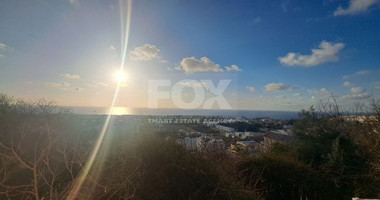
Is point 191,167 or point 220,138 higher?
point 191,167

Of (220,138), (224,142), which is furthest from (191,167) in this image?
(220,138)

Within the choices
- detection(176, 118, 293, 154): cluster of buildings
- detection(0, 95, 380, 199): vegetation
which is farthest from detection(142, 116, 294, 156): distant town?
detection(0, 95, 380, 199): vegetation

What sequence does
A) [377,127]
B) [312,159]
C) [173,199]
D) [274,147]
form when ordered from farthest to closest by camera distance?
Result: [274,147], [312,159], [377,127], [173,199]

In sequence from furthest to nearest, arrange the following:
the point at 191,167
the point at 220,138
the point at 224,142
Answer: the point at 220,138 → the point at 224,142 → the point at 191,167

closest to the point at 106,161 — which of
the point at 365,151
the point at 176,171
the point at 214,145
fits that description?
the point at 176,171

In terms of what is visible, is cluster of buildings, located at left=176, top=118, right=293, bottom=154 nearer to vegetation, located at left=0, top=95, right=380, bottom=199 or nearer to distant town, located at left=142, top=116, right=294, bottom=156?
distant town, located at left=142, top=116, right=294, bottom=156

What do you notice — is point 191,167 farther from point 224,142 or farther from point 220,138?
point 220,138

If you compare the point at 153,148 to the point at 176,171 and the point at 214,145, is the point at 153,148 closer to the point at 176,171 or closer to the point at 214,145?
the point at 176,171

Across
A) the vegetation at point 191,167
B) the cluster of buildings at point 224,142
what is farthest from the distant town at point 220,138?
the vegetation at point 191,167
